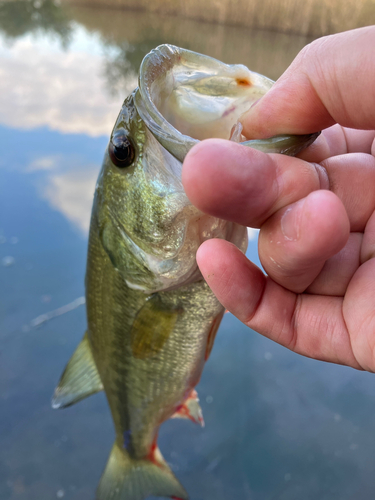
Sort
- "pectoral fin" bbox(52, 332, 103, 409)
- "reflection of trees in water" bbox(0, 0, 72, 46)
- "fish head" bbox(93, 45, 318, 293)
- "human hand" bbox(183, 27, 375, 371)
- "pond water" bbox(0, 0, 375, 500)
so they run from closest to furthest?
"human hand" bbox(183, 27, 375, 371), "fish head" bbox(93, 45, 318, 293), "pectoral fin" bbox(52, 332, 103, 409), "pond water" bbox(0, 0, 375, 500), "reflection of trees in water" bbox(0, 0, 72, 46)

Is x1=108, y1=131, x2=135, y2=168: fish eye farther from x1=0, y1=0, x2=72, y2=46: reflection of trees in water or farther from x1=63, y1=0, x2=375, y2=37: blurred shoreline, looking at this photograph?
x1=63, y1=0, x2=375, y2=37: blurred shoreline

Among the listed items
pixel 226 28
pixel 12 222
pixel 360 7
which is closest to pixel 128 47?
pixel 226 28

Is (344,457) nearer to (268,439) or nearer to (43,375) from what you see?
(268,439)

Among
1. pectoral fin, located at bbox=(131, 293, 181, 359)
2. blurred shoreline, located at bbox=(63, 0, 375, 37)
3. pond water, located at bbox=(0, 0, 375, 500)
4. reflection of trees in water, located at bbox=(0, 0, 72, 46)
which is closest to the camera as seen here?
pectoral fin, located at bbox=(131, 293, 181, 359)

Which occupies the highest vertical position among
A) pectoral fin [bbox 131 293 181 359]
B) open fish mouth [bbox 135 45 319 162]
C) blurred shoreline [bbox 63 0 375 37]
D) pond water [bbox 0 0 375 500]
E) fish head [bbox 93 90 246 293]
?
blurred shoreline [bbox 63 0 375 37]

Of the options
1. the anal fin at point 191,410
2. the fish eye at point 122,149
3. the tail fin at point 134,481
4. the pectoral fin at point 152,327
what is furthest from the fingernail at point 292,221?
the tail fin at point 134,481

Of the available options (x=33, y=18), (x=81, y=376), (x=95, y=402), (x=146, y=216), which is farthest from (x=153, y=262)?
(x=33, y=18)

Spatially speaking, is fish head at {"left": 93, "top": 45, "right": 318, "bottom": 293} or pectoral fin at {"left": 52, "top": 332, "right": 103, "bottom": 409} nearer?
fish head at {"left": 93, "top": 45, "right": 318, "bottom": 293}

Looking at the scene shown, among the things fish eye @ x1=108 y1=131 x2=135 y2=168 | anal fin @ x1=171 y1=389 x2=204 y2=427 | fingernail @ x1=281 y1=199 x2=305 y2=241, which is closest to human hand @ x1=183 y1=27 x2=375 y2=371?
fingernail @ x1=281 y1=199 x2=305 y2=241
